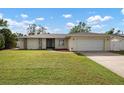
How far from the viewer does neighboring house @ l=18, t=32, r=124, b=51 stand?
27312 mm

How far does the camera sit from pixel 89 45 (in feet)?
90.4

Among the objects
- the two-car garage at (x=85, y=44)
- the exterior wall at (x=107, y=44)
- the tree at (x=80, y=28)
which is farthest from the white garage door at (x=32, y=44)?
the tree at (x=80, y=28)

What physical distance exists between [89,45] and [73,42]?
1845mm

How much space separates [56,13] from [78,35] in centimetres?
726

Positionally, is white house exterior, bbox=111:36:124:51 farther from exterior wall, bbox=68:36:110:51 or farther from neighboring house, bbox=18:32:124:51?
exterior wall, bbox=68:36:110:51

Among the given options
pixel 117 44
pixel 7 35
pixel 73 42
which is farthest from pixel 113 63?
pixel 7 35

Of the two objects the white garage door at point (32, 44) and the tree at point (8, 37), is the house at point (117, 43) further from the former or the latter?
the tree at point (8, 37)

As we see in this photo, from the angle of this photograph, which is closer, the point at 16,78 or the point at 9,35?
the point at 16,78

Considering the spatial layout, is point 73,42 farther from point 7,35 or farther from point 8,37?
point 7,35

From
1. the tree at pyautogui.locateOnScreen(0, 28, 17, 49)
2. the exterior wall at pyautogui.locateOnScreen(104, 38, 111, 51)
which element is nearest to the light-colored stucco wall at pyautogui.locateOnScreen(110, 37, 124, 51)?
the exterior wall at pyautogui.locateOnScreen(104, 38, 111, 51)

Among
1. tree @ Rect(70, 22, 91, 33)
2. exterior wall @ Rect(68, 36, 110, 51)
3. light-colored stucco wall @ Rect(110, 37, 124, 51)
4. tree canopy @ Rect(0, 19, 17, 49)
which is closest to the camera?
exterior wall @ Rect(68, 36, 110, 51)

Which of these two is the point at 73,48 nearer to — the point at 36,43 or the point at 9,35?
the point at 36,43
